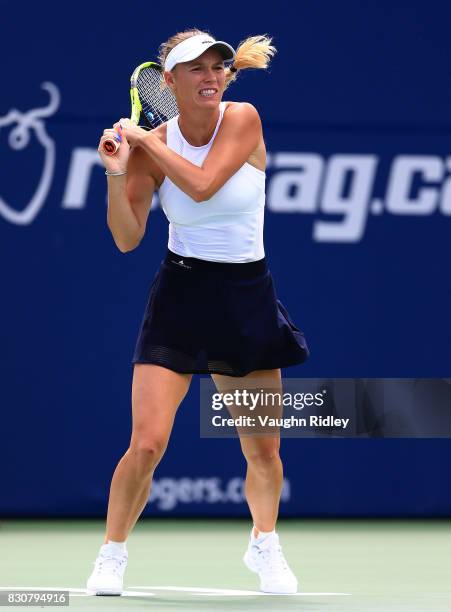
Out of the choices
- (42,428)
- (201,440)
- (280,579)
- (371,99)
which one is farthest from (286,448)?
(280,579)

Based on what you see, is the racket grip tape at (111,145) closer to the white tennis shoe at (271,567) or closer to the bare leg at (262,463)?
the bare leg at (262,463)

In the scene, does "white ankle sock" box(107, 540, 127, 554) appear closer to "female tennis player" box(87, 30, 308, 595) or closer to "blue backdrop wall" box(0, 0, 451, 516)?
"female tennis player" box(87, 30, 308, 595)

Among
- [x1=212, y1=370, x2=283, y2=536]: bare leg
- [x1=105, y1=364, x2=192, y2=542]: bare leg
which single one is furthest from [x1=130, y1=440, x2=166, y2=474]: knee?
[x1=212, y1=370, x2=283, y2=536]: bare leg

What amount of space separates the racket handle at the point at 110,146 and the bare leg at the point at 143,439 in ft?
2.26

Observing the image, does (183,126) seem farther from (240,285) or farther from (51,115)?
(51,115)

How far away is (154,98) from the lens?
211 inches

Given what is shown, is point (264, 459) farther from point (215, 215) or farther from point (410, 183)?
point (410, 183)

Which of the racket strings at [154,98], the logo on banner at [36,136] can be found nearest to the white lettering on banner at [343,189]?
the logo on banner at [36,136]

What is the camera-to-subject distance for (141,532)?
7520 millimetres

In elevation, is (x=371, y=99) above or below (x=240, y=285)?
above

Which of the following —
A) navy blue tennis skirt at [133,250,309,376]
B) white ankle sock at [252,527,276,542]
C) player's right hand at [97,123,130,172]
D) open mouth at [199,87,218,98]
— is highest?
open mouth at [199,87,218,98]

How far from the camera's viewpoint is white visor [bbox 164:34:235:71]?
16.1ft

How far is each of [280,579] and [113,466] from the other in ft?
8.96

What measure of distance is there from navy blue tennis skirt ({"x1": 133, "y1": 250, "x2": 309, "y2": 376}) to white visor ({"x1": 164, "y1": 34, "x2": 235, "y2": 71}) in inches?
24.8
